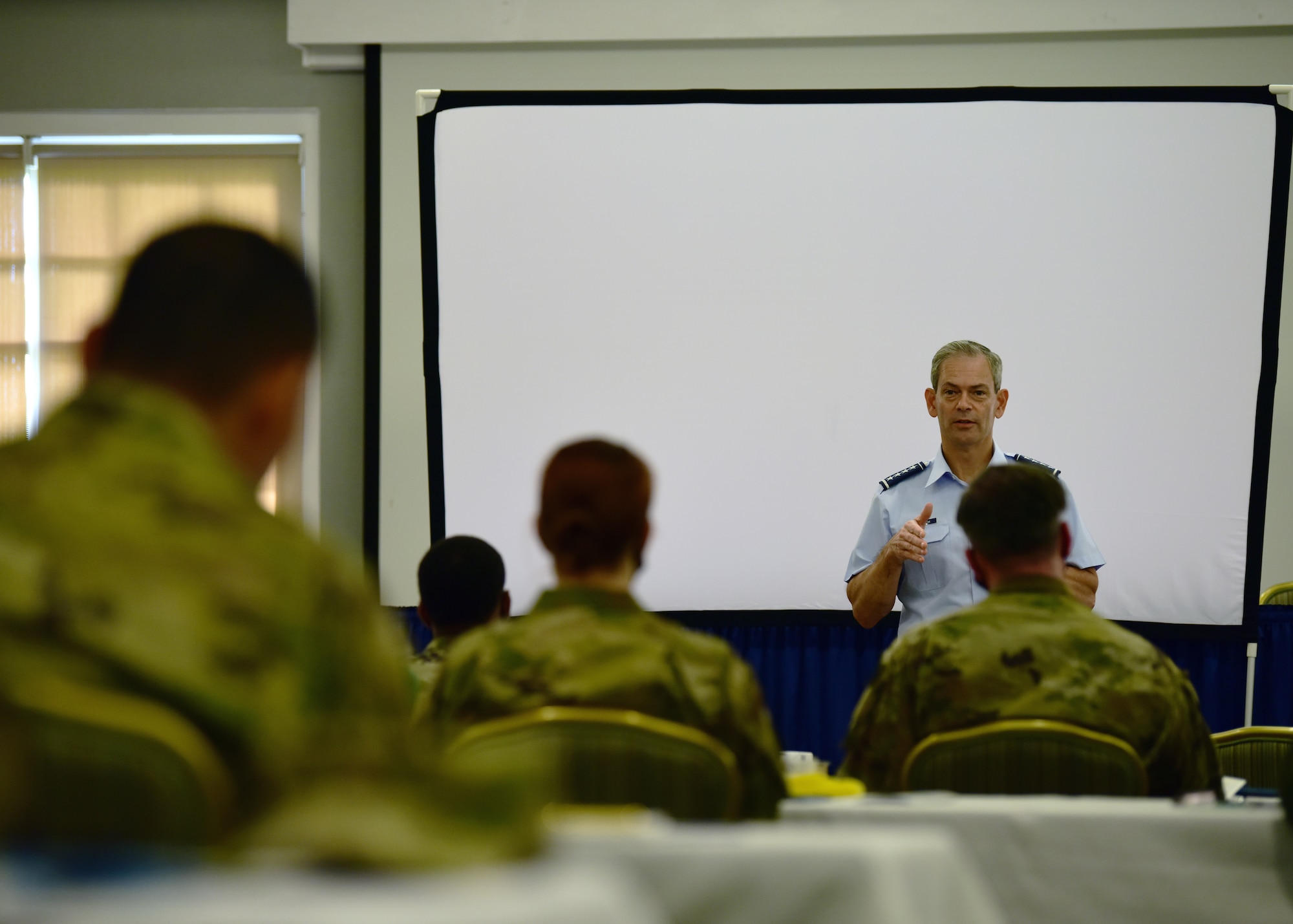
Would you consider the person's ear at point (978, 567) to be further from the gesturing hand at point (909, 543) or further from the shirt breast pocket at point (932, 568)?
the shirt breast pocket at point (932, 568)

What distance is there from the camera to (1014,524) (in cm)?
181

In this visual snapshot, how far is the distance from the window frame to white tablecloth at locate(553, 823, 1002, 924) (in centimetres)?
450

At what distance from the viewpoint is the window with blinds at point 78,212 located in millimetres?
4957

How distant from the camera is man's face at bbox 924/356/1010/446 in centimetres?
320

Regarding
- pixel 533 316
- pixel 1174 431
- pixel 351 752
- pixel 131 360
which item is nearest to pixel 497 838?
pixel 351 752

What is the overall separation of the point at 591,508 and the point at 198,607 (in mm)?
980

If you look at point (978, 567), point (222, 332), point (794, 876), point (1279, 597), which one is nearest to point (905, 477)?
point (978, 567)

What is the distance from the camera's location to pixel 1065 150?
14.0 feet

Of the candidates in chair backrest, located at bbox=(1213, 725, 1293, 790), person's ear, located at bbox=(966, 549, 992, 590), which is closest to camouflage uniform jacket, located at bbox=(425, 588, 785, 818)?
person's ear, located at bbox=(966, 549, 992, 590)

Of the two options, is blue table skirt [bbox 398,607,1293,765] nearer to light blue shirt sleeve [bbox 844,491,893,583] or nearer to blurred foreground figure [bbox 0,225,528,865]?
light blue shirt sleeve [bbox 844,491,893,583]

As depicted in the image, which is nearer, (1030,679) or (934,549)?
(1030,679)

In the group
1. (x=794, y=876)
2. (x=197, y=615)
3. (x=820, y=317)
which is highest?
(x=820, y=317)

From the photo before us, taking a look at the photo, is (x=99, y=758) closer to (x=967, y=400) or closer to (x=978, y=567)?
(x=978, y=567)

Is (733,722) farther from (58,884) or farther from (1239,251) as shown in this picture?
(1239,251)
